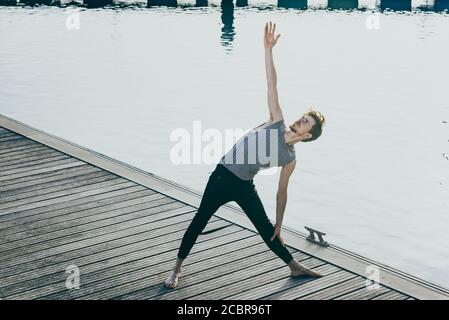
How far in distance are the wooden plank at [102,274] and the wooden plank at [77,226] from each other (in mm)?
895

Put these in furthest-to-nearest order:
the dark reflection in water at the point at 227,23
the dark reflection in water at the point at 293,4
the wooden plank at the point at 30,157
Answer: the dark reflection in water at the point at 293,4, the dark reflection in water at the point at 227,23, the wooden plank at the point at 30,157

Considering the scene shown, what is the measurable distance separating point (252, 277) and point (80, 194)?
3269 millimetres

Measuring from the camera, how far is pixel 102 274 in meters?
6.86

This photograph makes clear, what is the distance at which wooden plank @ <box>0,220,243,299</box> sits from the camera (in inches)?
253

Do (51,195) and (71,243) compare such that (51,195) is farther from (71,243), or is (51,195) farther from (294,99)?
(294,99)

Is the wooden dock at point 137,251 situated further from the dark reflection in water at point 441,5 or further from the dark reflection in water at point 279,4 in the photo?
the dark reflection in water at point 441,5

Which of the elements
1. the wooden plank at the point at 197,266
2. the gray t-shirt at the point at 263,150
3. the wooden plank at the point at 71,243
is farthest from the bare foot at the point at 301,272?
the wooden plank at the point at 71,243

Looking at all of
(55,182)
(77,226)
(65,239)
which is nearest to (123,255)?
(65,239)

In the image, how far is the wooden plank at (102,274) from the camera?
253 inches

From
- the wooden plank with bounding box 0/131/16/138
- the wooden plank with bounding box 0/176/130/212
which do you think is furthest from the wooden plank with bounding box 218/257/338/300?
the wooden plank with bounding box 0/131/16/138

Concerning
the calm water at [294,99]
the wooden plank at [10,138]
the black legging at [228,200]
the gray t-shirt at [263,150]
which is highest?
the gray t-shirt at [263,150]

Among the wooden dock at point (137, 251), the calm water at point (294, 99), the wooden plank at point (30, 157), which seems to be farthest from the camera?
the calm water at point (294, 99)

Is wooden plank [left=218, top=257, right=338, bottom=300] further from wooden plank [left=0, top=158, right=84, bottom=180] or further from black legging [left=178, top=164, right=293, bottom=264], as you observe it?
wooden plank [left=0, top=158, right=84, bottom=180]
